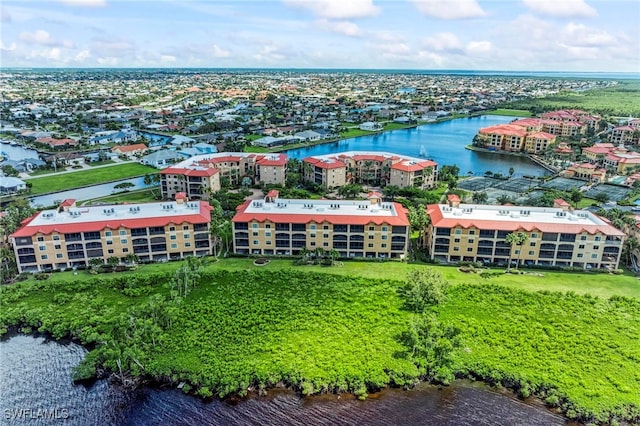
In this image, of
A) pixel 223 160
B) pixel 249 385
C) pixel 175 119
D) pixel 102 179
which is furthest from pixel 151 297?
pixel 175 119

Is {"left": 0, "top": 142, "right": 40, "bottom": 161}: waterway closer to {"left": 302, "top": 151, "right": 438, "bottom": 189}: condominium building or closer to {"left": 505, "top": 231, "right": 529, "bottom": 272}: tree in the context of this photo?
{"left": 302, "top": 151, "right": 438, "bottom": 189}: condominium building

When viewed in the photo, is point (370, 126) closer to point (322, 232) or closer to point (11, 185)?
point (11, 185)

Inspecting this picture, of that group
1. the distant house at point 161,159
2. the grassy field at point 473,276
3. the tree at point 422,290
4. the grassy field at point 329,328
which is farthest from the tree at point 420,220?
the distant house at point 161,159

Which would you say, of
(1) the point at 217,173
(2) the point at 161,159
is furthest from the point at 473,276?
(2) the point at 161,159

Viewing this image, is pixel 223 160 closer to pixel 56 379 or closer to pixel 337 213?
pixel 337 213

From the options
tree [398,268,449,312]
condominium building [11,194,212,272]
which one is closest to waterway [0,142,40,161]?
condominium building [11,194,212,272]

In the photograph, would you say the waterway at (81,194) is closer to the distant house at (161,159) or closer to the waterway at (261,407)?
the distant house at (161,159)

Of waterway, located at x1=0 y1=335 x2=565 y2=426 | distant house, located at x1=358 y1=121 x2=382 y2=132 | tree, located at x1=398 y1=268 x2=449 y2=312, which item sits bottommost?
waterway, located at x1=0 y1=335 x2=565 y2=426
